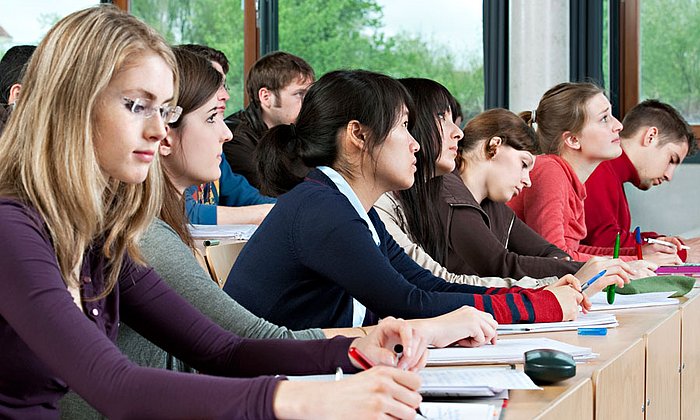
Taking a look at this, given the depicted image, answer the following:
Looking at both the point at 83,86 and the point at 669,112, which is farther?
the point at 669,112

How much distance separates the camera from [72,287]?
137cm

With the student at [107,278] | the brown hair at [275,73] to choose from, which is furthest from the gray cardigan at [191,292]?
the brown hair at [275,73]

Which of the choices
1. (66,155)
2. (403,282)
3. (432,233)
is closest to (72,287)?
(66,155)

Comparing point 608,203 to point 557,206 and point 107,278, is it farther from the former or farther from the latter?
point 107,278

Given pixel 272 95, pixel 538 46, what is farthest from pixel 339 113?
pixel 538 46

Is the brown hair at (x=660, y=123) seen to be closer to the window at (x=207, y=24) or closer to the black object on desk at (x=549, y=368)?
the window at (x=207, y=24)

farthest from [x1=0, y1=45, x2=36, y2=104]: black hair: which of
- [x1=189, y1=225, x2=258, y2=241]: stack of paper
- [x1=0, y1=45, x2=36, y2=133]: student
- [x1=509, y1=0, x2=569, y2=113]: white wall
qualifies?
[x1=509, y1=0, x2=569, y2=113]: white wall

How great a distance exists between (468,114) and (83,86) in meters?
4.68

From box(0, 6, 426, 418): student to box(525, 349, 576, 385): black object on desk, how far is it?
0.16 meters

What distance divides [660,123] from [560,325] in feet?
8.46

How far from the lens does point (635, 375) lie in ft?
6.00

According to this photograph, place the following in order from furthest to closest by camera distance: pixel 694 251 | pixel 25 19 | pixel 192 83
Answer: pixel 25 19 → pixel 694 251 → pixel 192 83

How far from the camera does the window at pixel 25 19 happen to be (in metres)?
5.05

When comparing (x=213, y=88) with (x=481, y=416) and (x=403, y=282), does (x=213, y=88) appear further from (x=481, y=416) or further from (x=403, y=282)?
(x=481, y=416)
